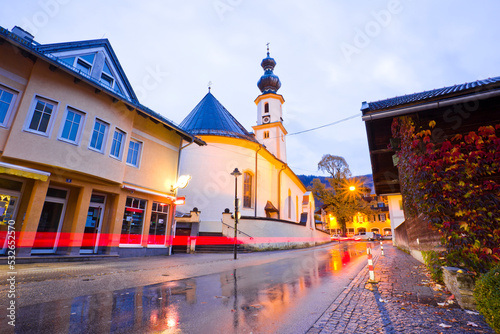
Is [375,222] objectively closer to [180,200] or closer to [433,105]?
[180,200]

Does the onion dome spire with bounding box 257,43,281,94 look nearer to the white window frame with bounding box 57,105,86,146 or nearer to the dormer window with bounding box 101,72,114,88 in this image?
the dormer window with bounding box 101,72,114,88

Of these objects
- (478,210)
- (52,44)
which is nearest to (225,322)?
(478,210)

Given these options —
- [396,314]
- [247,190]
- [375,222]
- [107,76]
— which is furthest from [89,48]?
[375,222]

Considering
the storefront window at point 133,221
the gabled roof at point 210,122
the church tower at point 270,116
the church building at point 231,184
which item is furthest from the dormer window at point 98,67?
the church tower at point 270,116

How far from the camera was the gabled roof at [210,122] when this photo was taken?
79.9ft

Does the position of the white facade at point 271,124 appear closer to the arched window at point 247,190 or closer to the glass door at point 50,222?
the arched window at point 247,190

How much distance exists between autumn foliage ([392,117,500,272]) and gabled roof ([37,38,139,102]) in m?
12.4

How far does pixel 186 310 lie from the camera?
13.3 ft

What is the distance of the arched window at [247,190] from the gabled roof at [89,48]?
1295 cm

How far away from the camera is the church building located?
20469 millimetres

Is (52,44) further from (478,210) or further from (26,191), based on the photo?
(478,210)

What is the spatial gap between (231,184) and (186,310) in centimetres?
1897

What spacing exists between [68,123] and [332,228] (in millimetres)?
66863

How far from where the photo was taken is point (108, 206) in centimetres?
1238
